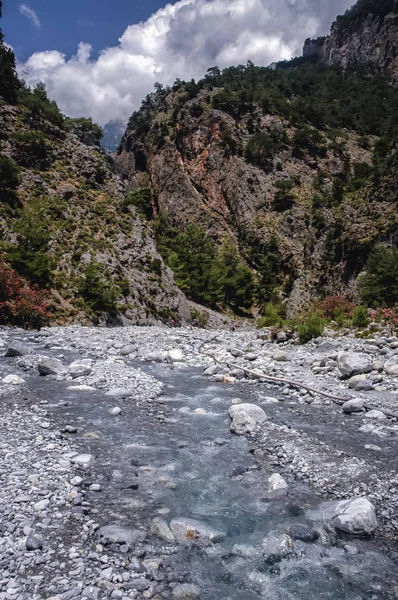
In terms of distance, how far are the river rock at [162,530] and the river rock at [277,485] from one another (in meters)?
1.77

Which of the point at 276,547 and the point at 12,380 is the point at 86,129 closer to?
the point at 12,380

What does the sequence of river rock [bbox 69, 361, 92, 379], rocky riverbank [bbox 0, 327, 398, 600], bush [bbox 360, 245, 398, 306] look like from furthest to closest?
bush [bbox 360, 245, 398, 306], river rock [bbox 69, 361, 92, 379], rocky riverbank [bbox 0, 327, 398, 600]

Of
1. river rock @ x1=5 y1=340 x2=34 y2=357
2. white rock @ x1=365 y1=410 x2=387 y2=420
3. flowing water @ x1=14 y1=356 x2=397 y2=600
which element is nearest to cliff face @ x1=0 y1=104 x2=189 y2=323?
river rock @ x1=5 y1=340 x2=34 y2=357

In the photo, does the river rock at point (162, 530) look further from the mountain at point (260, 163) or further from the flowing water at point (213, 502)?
the mountain at point (260, 163)

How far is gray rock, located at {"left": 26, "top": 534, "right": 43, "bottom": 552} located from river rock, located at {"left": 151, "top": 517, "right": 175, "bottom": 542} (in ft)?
4.20

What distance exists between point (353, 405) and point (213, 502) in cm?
485

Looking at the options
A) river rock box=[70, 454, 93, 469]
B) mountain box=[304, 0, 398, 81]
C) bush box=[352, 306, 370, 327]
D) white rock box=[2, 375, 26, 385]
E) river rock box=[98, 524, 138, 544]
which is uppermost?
mountain box=[304, 0, 398, 81]

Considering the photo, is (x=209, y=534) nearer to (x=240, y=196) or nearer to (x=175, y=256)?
(x=175, y=256)

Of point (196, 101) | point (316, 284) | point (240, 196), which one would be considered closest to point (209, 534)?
point (316, 284)

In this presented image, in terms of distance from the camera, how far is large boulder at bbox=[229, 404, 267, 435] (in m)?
8.00

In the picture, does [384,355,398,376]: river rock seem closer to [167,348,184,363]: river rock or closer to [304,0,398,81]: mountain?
[167,348,184,363]: river rock

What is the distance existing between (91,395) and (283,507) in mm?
6015

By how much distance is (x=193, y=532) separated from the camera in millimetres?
4746

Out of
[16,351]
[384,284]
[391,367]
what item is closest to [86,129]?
[384,284]
